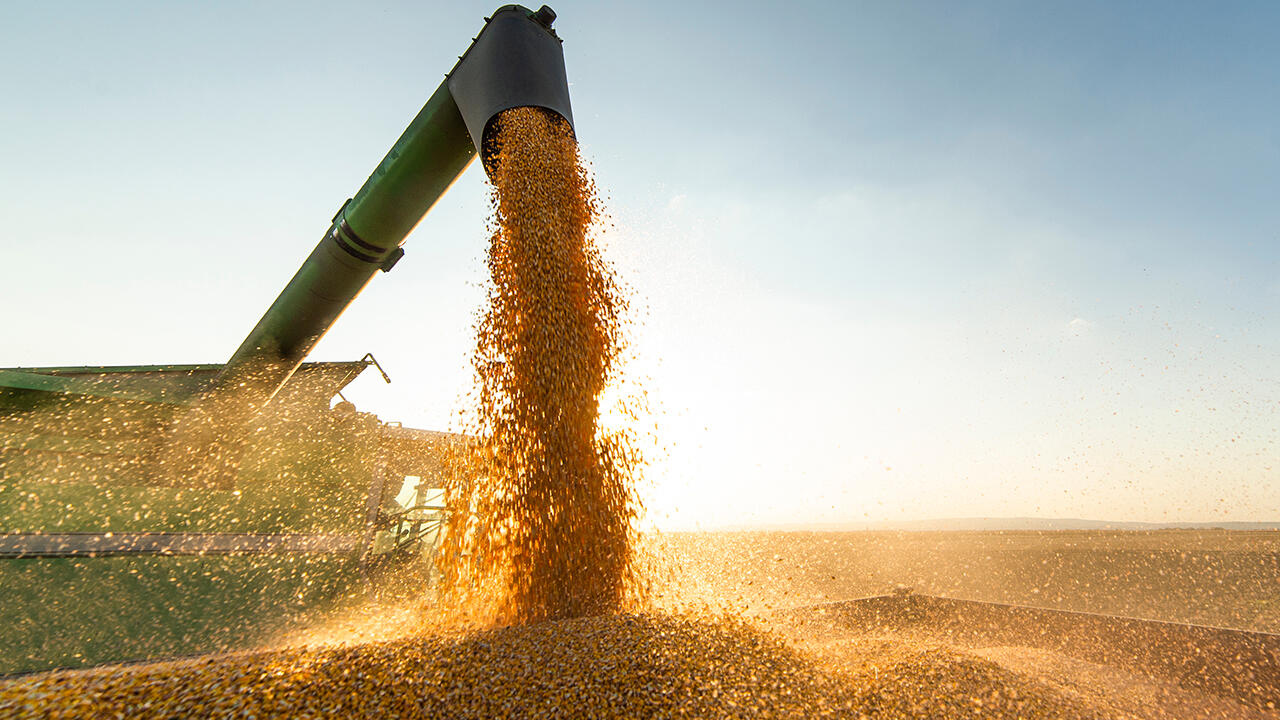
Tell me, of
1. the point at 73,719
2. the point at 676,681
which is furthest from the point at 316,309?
the point at 676,681

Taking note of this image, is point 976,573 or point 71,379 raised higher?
point 71,379

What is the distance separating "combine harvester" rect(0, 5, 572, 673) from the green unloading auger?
1cm

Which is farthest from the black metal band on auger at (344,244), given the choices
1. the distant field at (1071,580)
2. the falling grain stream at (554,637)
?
the distant field at (1071,580)

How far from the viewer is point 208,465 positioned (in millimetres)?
4340

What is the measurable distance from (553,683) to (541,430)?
1340 mm

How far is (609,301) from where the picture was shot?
3.34 metres

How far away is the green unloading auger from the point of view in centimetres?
297

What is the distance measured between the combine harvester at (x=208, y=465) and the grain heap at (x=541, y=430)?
1.53 feet

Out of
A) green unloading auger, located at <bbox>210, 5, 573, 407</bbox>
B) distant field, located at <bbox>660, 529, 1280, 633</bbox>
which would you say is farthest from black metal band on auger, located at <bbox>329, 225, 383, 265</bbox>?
distant field, located at <bbox>660, 529, 1280, 633</bbox>

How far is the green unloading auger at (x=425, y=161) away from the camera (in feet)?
9.74

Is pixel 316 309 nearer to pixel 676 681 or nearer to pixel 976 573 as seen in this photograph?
pixel 676 681

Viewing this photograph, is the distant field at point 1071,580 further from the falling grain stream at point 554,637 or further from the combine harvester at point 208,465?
the combine harvester at point 208,465

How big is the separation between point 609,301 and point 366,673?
7.82 ft

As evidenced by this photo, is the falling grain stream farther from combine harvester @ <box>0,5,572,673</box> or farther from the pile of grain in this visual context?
combine harvester @ <box>0,5,572,673</box>
